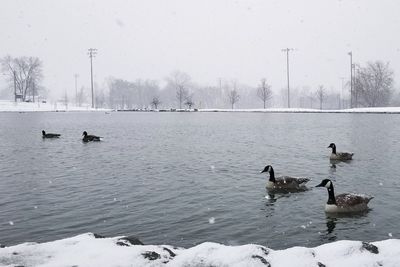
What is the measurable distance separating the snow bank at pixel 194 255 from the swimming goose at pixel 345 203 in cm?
462

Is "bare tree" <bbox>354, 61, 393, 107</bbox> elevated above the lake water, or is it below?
above

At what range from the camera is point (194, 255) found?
7441 mm

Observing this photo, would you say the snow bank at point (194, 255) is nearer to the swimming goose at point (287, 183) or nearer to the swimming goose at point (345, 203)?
the swimming goose at point (345, 203)

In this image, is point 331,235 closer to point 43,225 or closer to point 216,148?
point 43,225

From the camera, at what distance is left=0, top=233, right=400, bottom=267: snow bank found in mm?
7184

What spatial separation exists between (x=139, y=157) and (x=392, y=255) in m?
20.1

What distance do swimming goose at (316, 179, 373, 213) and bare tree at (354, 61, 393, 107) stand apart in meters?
101

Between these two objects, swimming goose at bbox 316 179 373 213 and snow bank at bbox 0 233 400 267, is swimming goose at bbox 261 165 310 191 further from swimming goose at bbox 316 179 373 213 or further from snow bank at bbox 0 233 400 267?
snow bank at bbox 0 233 400 267

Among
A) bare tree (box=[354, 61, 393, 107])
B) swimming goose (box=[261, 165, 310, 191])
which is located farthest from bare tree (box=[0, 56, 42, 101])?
swimming goose (box=[261, 165, 310, 191])

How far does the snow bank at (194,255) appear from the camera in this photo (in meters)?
7.18

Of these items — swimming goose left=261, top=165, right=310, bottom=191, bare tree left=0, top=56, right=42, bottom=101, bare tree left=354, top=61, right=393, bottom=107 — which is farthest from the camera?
bare tree left=0, top=56, right=42, bottom=101

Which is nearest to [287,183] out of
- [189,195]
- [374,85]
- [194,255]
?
[189,195]

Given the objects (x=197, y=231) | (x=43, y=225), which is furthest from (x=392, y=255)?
(x=43, y=225)

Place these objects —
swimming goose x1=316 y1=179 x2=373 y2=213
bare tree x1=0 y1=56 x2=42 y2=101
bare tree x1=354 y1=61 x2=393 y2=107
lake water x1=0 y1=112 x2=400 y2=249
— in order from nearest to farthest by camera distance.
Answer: lake water x1=0 y1=112 x2=400 y2=249 < swimming goose x1=316 y1=179 x2=373 y2=213 < bare tree x1=354 y1=61 x2=393 y2=107 < bare tree x1=0 y1=56 x2=42 y2=101
